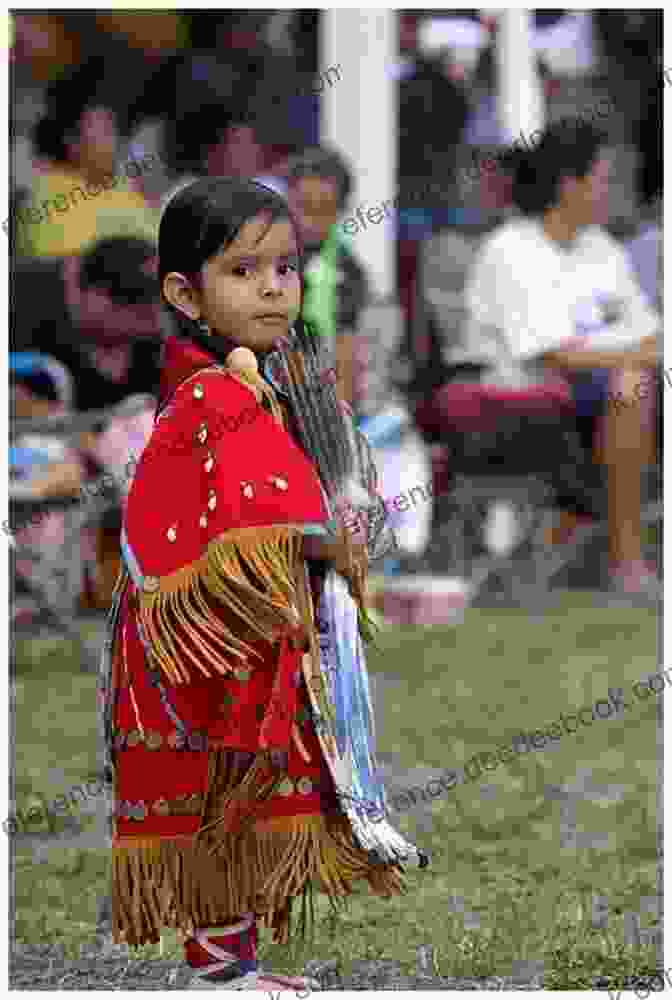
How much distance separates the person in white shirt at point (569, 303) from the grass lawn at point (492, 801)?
76cm

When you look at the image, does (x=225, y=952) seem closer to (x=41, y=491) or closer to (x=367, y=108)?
(x=41, y=491)

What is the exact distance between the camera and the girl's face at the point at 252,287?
3012 millimetres

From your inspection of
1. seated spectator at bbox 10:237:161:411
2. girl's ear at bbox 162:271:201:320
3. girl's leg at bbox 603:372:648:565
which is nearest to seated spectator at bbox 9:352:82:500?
seated spectator at bbox 10:237:161:411

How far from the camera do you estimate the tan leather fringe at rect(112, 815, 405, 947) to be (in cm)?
303

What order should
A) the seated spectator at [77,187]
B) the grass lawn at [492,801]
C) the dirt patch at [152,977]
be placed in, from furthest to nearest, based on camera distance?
1. the seated spectator at [77,187]
2. the grass lawn at [492,801]
3. the dirt patch at [152,977]

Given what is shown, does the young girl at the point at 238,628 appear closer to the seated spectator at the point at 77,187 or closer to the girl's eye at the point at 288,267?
the girl's eye at the point at 288,267

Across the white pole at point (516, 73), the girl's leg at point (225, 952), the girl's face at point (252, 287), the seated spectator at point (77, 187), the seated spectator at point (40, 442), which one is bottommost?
the girl's leg at point (225, 952)

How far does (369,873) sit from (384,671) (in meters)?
3.46

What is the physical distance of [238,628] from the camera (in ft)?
9.70

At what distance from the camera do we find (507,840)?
461 centimetres

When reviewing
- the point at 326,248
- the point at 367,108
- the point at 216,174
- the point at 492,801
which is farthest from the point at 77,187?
the point at 492,801

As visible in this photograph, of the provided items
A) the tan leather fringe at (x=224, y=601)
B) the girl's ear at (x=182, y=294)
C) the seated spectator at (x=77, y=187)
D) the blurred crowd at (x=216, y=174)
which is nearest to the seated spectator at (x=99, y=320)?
the blurred crowd at (x=216, y=174)

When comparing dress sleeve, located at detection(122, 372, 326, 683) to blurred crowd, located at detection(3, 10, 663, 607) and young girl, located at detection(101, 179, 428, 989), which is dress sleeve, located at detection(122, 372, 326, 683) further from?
blurred crowd, located at detection(3, 10, 663, 607)

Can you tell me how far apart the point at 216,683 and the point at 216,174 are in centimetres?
570
